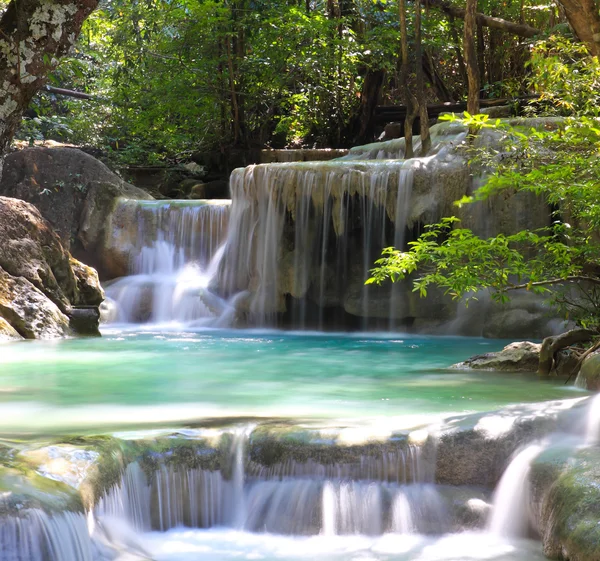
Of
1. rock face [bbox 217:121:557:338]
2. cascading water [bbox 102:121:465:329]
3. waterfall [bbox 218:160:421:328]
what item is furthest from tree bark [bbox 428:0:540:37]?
waterfall [bbox 218:160:421:328]

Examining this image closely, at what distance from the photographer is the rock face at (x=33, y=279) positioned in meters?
12.0

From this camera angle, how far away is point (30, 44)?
12.3 ft

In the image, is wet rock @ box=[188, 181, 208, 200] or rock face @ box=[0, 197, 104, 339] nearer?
rock face @ box=[0, 197, 104, 339]

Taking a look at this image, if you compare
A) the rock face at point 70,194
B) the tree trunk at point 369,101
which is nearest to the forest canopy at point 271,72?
the tree trunk at point 369,101

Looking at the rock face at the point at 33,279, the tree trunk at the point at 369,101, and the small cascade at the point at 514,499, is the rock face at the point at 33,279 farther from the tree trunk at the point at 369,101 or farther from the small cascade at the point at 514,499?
the tree trunk at the point at 369,101

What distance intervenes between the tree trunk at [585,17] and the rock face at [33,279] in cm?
784

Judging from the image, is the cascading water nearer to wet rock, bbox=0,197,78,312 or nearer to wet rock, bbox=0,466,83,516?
wet rock, bbox=0,197,78,312

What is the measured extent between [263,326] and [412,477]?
1025 centimetres

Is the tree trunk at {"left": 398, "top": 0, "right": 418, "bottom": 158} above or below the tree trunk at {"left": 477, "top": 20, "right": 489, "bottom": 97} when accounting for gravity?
below

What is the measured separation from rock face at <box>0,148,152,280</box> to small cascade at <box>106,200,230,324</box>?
0.41 m

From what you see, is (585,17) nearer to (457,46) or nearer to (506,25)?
(506,25)

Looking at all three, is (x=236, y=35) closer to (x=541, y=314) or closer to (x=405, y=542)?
(x=541, y=314)

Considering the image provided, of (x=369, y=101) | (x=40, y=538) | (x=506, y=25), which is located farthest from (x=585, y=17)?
(x=369, y=101)

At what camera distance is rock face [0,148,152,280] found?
1733 centimetres
